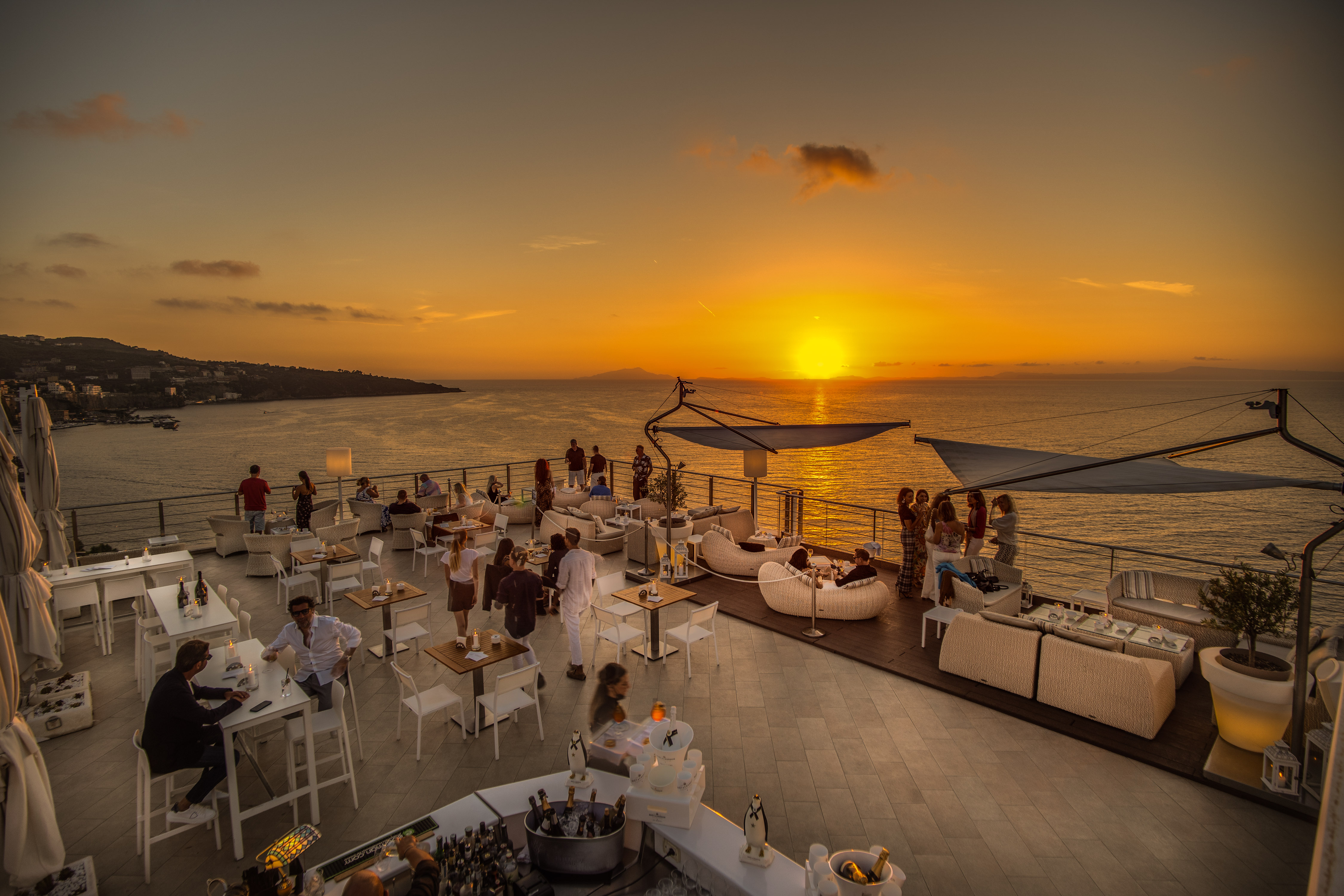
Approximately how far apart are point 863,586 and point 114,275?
2907 centimetres

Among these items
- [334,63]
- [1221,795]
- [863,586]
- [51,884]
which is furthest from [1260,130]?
[51,884]

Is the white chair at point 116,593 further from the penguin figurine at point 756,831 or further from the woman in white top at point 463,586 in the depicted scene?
the penguin figurine at point 756,831

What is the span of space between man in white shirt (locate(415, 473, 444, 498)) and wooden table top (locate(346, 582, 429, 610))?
5327mm

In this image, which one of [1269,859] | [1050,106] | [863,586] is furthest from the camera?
[1050,106]

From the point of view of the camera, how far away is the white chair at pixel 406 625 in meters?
5.88

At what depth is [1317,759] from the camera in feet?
13.2

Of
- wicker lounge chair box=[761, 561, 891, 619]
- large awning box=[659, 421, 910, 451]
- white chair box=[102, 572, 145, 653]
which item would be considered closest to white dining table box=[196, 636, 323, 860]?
white chair box=[102, 572, 145, 653]

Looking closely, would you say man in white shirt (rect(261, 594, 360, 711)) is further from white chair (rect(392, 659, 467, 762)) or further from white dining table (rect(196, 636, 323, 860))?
white chair (rect(392, 659, 467, 762))

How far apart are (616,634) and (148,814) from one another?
150 inches

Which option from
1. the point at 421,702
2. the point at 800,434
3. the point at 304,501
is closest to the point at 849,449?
the point at 800,434

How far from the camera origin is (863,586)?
7.36m

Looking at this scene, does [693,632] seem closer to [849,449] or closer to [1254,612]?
[1254,612]

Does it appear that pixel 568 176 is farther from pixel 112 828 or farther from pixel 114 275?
pixel 114 275

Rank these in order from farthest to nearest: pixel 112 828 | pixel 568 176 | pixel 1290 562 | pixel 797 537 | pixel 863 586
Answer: pixel 568 176
pixel 797 537
pixel 863 586
pixel 1290 562
pixel 112 828
